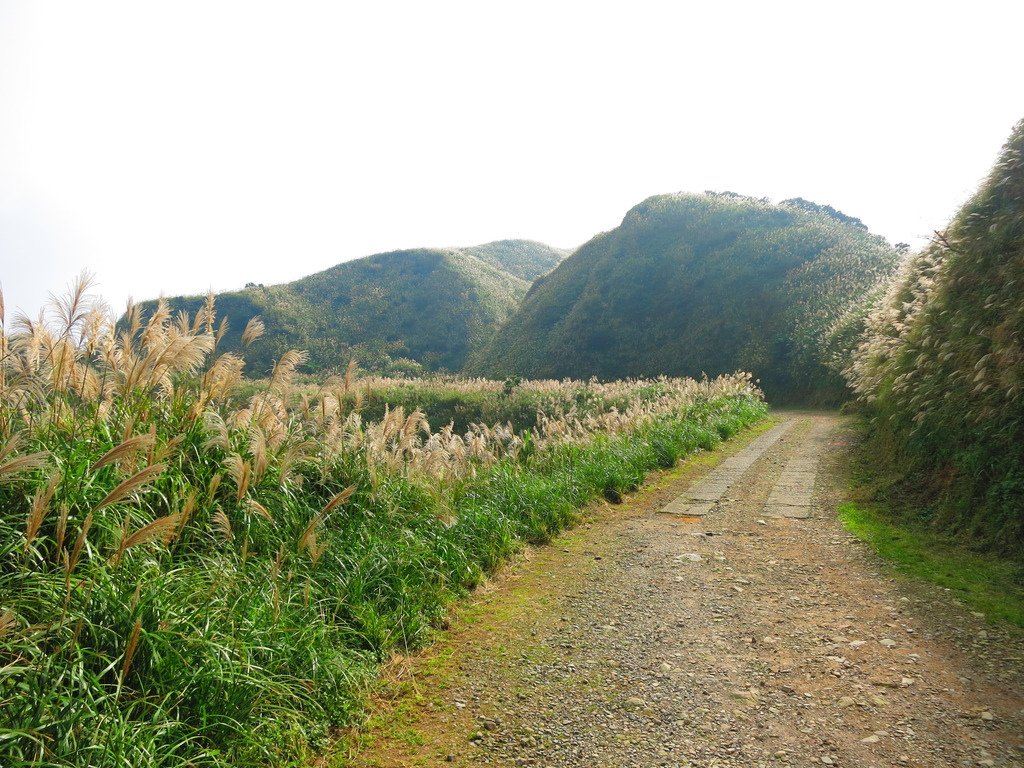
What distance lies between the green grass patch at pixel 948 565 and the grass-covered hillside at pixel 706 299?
15972mm

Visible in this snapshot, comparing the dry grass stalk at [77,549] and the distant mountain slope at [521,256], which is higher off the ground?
the distant mountain slope at [521,256]

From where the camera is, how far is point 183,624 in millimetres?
2809

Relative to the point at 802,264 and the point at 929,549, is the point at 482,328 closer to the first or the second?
the point at 802,264

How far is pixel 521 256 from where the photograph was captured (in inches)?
3457

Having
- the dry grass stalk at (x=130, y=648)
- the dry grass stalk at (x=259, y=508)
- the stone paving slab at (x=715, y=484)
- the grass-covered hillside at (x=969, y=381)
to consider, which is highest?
the grass-covered hillside at (x=969, y=381)

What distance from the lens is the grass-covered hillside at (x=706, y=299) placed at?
2683 centimetres

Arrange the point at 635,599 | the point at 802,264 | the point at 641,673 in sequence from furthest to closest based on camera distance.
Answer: the point at 802,264 < the point at 635,599 < the point at 641,673

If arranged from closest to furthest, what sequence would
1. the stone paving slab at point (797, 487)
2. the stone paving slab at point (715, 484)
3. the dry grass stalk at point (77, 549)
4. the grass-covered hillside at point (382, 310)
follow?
the dry grass stalk at point (77, 549), the stone paving slab at point (797, 487), the stone paving slab at point (715, 484), the grass-covered hillside at point (382, 310)

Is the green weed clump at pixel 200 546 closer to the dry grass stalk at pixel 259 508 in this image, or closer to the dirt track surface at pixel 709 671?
the dry grass stalk at pixel 259 508

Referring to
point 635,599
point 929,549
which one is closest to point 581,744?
point 635,599

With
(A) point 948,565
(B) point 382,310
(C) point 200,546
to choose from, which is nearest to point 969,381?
(A) point 948,565

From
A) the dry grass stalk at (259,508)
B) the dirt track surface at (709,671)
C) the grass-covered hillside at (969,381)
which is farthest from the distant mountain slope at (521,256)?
the dry grass stalk at (259,508)

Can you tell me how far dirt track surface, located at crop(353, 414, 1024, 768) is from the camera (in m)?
2.80

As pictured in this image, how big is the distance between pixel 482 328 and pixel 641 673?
176 feet
